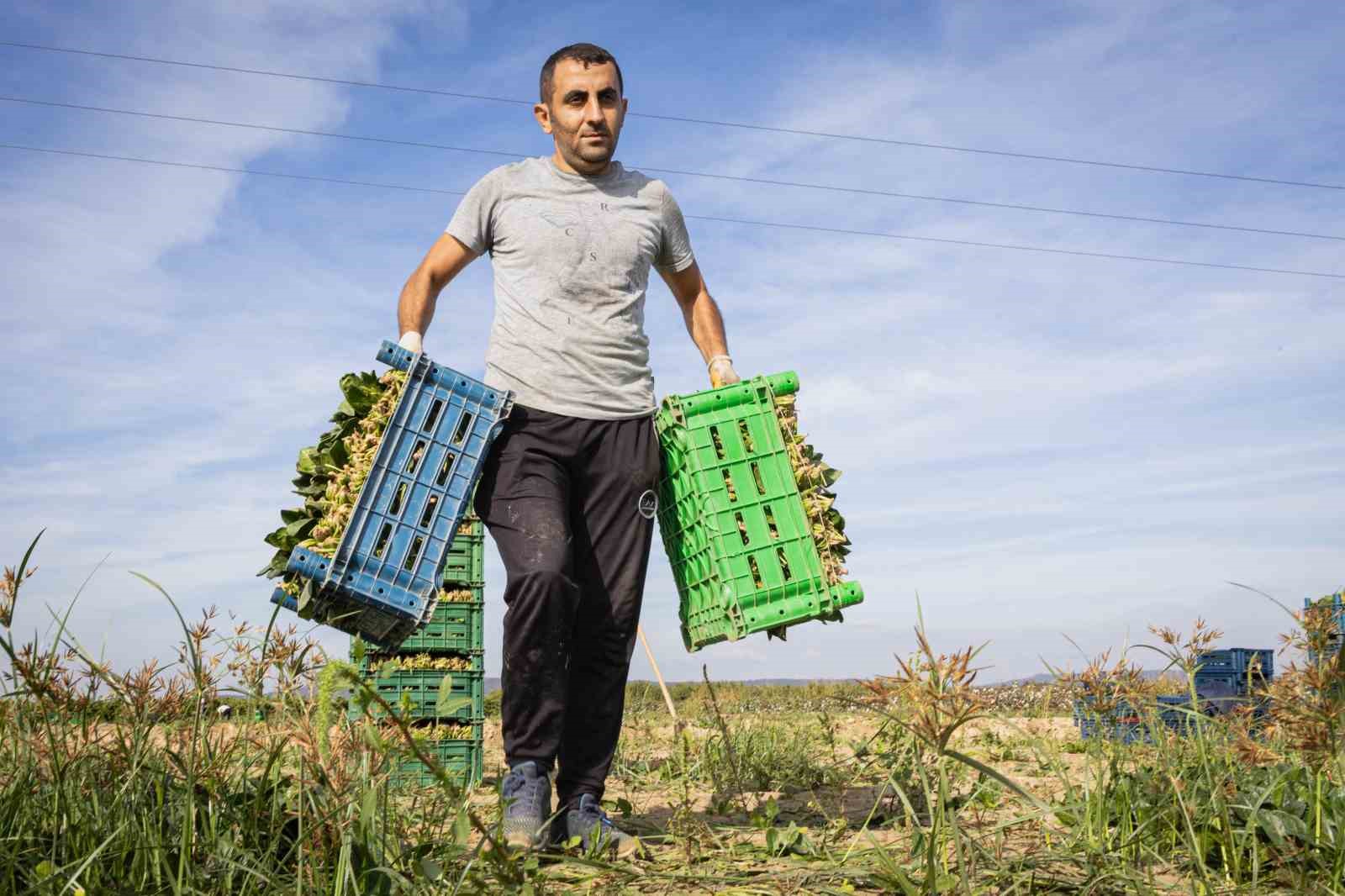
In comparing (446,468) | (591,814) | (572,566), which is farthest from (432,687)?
(572,566)

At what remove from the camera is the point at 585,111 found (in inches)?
161

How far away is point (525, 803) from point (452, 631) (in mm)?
3339

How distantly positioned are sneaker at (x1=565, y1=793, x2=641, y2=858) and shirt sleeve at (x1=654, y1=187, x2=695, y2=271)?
200 cm

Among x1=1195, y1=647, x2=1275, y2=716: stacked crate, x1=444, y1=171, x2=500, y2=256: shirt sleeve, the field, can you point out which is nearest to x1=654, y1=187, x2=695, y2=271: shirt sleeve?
x1=444, y1=171, x2=500, y2=256: shirt sleeve

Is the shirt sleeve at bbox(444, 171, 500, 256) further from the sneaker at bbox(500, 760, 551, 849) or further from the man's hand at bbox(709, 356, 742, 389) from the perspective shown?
the sneaker at bbox(500, 760, 551, 849)

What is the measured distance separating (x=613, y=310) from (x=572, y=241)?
0.28m

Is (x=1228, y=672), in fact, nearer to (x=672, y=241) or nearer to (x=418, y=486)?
(x=672, y=241)

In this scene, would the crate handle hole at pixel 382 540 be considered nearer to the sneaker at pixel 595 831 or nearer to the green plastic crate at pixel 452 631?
the sneaker at pixel 595 831

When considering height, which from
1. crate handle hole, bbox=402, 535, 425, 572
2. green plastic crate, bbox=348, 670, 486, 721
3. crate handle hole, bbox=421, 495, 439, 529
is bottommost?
green plastic crate, bbox=348, 670, 486, 721

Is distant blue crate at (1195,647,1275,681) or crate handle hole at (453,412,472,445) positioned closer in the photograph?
crate handle hole at (453,412,472,445)

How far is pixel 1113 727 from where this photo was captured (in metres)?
3.74

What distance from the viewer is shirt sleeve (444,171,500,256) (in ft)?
13.7

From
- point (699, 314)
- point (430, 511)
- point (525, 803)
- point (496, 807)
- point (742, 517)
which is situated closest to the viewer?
point (496, 807)

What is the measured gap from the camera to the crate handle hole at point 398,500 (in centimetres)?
387
